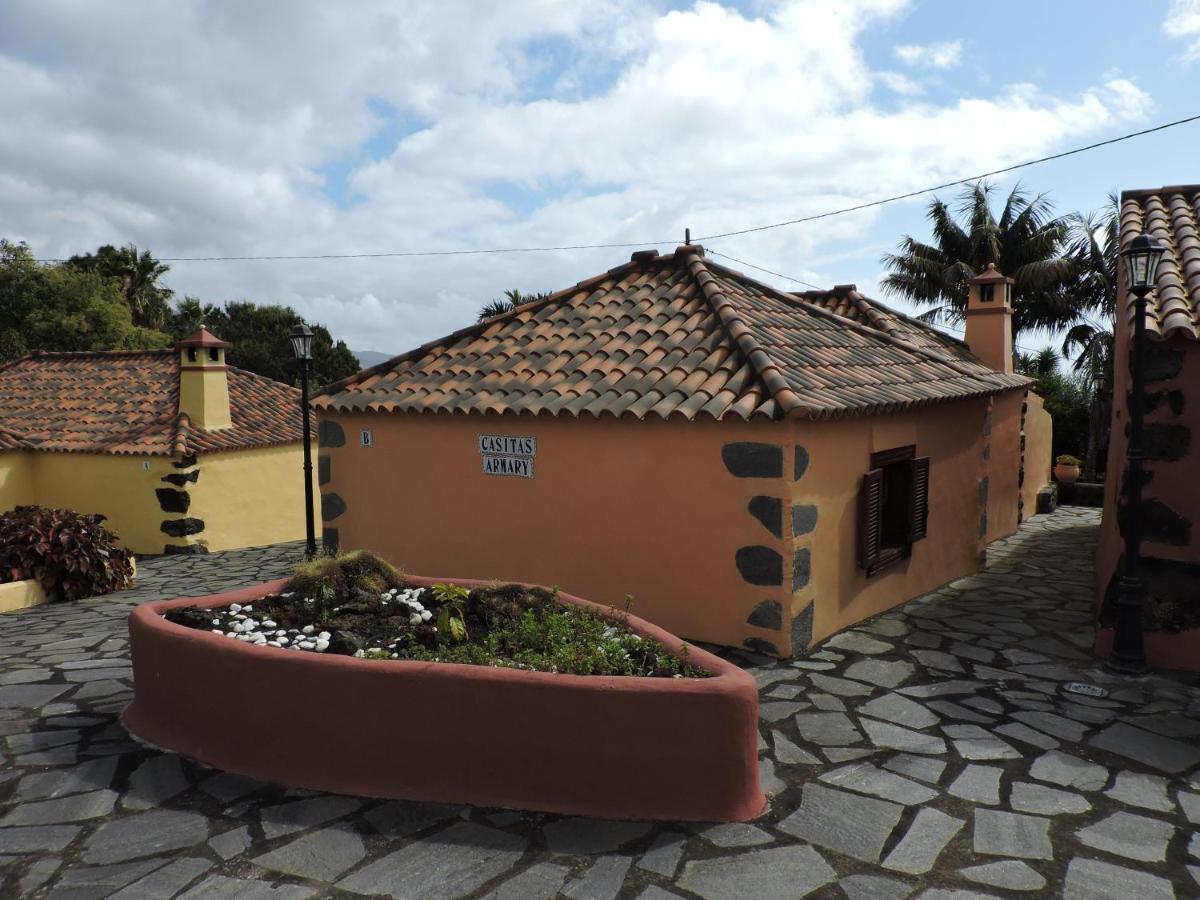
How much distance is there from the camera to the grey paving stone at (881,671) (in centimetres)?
679

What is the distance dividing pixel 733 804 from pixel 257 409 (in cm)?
1448

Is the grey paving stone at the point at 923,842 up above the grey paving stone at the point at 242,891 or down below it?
above

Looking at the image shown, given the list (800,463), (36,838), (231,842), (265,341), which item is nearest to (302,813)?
(231,842)

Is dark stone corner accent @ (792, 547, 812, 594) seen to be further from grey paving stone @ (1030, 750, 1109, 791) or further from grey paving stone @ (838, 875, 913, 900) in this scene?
grey paving stone @ (838, 875, 913, 900)

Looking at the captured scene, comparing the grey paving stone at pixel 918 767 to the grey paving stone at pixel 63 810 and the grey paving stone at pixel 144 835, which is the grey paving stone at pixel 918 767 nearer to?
the grey paving stone at pixel 144 835

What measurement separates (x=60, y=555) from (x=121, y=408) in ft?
19.2

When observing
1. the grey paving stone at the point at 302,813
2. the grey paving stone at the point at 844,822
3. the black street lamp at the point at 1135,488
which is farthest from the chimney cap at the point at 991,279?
the grey paving stone at the point at 302,813

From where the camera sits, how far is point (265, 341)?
39500 mm

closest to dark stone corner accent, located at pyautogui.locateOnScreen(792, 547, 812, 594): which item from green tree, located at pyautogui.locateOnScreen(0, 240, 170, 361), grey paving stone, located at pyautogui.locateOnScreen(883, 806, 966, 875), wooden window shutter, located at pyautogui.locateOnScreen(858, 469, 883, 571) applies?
wooden window shutter, located at pyautogui.locateOnScreen(858, 469, 883, 571)

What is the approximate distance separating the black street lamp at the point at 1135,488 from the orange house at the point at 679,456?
6.19 ft

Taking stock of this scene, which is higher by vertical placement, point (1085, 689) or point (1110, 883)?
point (1085, 689)

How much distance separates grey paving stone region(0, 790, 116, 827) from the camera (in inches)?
187

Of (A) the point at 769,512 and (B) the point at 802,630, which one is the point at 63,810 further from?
(B) the point at 802,630

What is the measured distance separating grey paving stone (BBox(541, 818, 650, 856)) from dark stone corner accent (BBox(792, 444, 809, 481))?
340 cm
